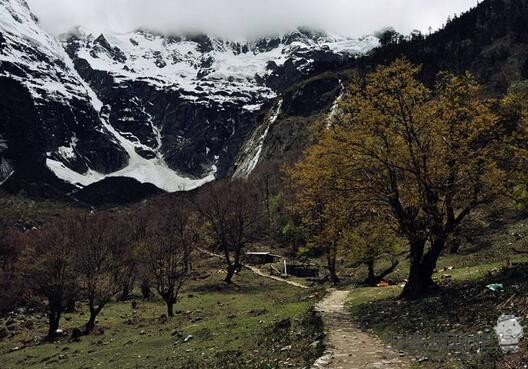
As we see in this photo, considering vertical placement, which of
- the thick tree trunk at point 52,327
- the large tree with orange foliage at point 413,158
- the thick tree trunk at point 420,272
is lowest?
the thick tree trunk at point 52,327

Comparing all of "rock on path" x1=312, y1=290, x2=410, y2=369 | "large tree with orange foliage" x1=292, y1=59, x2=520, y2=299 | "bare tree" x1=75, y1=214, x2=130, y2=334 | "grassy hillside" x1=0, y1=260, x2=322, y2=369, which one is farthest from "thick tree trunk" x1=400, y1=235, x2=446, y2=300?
"bare tree" x1=75, y1=214, x2=130, y2=334

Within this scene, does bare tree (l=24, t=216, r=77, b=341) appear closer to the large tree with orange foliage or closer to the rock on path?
the large tree with orange foliage

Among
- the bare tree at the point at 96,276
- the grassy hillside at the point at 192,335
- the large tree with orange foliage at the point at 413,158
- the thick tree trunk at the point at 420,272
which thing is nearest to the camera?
the grassy hillside at the point at 192,335

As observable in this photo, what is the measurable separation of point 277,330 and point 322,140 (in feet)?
32.8

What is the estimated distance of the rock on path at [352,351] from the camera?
15453 millimetres

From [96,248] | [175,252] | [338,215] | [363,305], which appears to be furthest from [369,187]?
[96,248]

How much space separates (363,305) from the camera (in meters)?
28.5

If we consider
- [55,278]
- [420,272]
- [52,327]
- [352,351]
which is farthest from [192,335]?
[55,278]

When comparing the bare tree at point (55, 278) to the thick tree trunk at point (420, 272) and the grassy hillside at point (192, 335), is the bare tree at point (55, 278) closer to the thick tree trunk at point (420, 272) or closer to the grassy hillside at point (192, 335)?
the grassy hillside at point (192, 335)

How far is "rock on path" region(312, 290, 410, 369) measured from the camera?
15453 mm

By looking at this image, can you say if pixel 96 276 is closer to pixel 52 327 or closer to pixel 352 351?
pixel 52 327

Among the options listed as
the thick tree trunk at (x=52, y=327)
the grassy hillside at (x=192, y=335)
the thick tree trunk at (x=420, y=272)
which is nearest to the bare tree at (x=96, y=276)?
the grassy hillside at (x=192, y=335)

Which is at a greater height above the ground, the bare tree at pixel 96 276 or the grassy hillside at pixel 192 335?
the bare tree at pixel 96 276

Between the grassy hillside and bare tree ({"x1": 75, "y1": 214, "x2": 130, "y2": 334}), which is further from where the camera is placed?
bare tree ({"x1": 75, "y1": 214, "x2": 130, "y2": 334})
